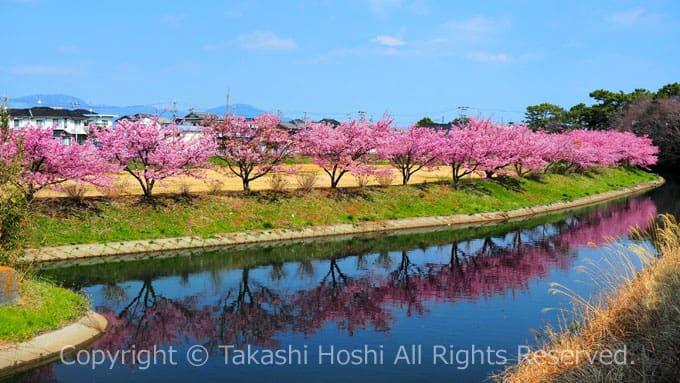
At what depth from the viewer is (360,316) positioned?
24938 millimetres

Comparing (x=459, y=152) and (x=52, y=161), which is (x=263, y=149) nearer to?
(x=52, y=161)

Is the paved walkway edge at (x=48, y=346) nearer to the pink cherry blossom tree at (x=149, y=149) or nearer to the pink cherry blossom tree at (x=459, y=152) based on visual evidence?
the pink cherry blossom tree at (x=149, y=149)

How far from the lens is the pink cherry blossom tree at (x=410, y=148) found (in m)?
58.6

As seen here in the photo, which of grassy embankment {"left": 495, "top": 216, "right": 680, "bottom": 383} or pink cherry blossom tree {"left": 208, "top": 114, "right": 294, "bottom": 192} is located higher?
pink cherry blossom tree {"left": 208, "top": 114, "right": 294, "bottom": 192}

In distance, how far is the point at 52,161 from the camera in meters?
37.5

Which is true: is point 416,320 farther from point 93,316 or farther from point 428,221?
point 428,221

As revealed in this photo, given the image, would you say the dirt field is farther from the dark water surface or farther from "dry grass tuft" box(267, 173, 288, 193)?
the dark water surface

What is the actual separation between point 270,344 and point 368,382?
4.65 meters

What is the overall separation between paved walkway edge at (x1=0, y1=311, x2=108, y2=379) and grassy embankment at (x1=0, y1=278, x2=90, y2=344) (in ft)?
0.79

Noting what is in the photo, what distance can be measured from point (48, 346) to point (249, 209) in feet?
81.3

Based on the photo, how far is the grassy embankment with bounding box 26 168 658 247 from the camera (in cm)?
3662

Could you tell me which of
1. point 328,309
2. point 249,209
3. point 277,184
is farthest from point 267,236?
point 328,309

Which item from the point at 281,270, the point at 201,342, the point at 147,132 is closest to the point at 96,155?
the point at 147,132

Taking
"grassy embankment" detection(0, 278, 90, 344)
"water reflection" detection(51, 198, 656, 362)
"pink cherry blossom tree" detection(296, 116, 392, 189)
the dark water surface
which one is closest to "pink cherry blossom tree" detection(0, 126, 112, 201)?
the dark water surface
